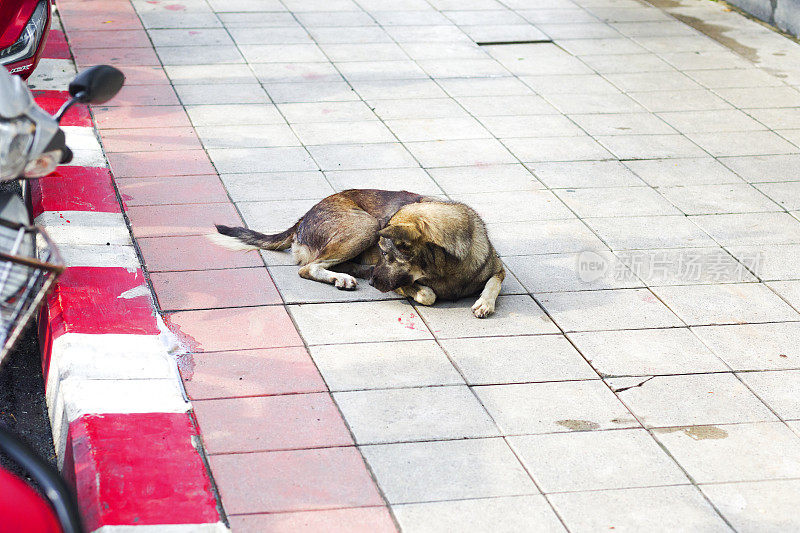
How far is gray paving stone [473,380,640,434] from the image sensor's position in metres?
4.25

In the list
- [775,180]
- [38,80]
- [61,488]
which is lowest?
[38,80]

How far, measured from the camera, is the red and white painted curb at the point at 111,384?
3.52 m

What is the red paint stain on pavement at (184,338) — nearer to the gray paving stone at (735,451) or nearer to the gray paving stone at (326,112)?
the gray paving stone at (735,451)

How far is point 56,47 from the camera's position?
9.07 m

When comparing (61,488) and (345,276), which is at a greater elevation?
(61,488)

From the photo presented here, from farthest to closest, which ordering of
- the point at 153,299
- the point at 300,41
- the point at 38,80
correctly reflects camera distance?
the point at 300,41 → the point at 38,80 → the point at 153,299

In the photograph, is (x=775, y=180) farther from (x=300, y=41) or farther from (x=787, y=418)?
(x=300, y=41)

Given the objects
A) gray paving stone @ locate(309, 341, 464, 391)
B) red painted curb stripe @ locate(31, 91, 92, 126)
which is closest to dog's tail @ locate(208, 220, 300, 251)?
gray paving stone @ locate(309, 341, 464, 391)

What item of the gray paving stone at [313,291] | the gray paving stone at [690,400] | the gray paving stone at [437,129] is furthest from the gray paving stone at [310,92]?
the gray paving stone at [690,400]

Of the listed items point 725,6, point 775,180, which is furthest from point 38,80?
point 725,6

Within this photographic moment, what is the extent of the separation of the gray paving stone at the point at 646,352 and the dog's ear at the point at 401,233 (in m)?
0.99

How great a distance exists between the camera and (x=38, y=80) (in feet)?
26.7

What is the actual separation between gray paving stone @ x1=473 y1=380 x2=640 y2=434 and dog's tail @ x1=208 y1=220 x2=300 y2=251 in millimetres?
1770

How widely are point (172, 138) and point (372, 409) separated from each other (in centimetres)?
385
